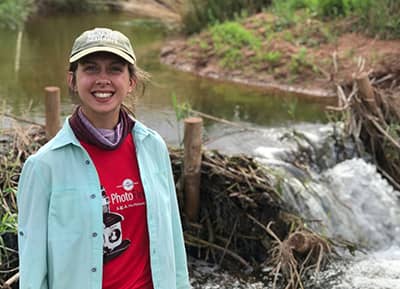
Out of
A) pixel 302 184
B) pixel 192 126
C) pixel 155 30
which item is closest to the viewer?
pixel 192 126

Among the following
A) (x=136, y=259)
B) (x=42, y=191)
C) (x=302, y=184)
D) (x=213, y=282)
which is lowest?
(x=213, y=282)

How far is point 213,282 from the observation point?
4.77m

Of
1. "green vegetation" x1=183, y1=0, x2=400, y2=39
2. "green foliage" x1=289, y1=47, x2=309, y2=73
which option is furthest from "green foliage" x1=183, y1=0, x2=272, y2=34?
"green foliage" x1=289, y1=47, x2=309, y2=73

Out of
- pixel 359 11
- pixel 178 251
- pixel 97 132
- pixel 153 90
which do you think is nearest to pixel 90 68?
pixel 97 132

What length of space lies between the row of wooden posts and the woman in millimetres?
2468

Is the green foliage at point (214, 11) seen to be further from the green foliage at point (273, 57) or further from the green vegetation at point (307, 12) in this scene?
the green foliage at point (273, 57)

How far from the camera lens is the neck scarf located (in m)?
2.03

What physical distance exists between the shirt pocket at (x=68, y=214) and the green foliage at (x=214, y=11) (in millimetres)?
9874

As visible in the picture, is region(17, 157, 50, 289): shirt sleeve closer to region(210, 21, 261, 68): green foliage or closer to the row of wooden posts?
the row of wooden posts

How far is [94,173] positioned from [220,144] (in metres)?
4.61

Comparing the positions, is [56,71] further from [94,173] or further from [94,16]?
[94,173]

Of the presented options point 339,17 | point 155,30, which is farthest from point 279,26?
point 155,30

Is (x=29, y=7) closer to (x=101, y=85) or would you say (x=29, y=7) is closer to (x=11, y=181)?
(x=11, y=181)

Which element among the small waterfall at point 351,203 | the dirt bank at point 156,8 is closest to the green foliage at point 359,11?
the dirt bank at point 156,8
